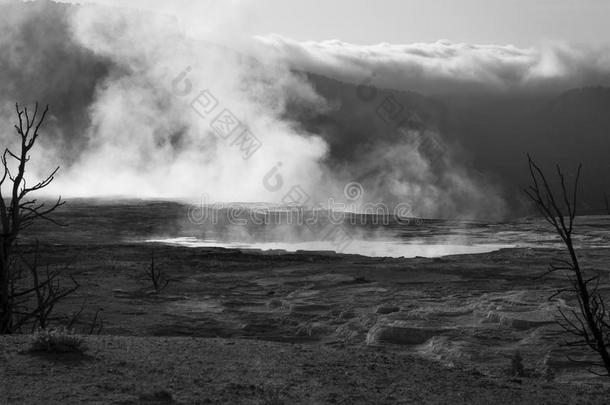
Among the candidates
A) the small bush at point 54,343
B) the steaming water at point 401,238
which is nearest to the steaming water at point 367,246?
the steaming water at point 401,238

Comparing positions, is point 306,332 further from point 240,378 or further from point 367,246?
point 367,246

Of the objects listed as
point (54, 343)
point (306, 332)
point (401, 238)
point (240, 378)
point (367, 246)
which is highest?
point (401, 238)

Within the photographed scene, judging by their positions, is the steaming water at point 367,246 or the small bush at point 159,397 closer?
the small bush at point 159,397

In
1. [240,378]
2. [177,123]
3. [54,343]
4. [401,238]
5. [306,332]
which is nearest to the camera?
[240,378]

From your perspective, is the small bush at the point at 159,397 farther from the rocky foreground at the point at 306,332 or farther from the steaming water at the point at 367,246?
the steaming water at the point at 367,246

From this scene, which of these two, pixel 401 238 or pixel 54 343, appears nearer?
pixel 54 343

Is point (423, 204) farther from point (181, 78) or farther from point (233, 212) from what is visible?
point (233, 212)

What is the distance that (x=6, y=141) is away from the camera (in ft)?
242

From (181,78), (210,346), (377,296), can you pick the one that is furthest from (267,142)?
(210,346)

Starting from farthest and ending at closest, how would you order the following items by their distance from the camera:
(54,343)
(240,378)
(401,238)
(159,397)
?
(401,238)
(54,343)
(240,378)
(159,397)

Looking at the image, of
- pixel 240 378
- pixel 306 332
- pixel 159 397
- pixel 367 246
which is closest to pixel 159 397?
pixel 159 397

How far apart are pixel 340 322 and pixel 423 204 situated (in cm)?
6709

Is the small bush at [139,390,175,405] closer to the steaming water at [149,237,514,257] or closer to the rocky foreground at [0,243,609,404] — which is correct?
the rocky foreground at [0,243,609,404]

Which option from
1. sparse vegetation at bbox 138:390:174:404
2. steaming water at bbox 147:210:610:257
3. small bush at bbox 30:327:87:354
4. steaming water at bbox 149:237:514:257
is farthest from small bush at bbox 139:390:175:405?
steaming water at bbox 149:237:514:257
